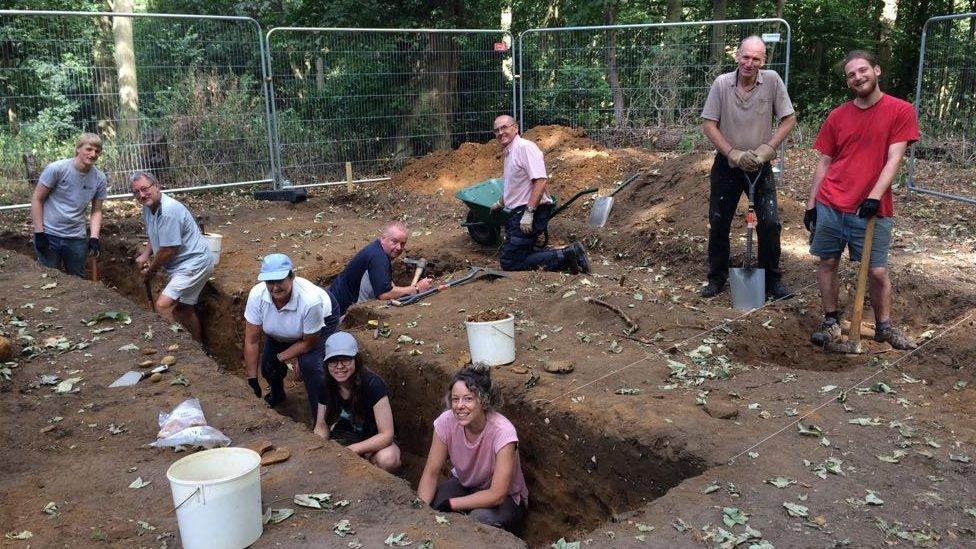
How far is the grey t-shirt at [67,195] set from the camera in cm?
726

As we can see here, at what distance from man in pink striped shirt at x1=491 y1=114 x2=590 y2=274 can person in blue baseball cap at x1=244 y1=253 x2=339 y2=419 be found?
226 centimetres

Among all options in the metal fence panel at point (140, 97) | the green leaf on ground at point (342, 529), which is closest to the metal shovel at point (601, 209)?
the metal fence panel at point (140, 97)

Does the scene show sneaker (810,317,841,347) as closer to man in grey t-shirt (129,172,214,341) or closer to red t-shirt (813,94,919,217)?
red t-shirt (813,94,919,217)

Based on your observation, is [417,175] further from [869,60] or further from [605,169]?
[869,60]

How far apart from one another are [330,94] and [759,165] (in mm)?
7207

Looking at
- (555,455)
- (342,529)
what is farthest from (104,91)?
(342,529)

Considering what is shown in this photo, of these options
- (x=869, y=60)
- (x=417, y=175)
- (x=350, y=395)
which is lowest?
(x=350, y=395)

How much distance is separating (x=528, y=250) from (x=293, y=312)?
2.86 meters

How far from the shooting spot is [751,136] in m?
6.39

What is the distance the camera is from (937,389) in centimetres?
468

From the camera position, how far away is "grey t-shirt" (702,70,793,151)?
6.32m

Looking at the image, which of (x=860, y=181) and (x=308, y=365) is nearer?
(x=860, y=181)

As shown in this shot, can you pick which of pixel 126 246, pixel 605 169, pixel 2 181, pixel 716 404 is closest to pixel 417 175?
pixel 605 169

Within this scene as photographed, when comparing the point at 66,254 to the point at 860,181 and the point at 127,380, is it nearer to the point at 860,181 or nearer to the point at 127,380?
the point at 127,380
